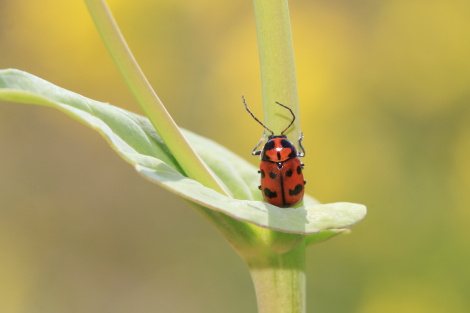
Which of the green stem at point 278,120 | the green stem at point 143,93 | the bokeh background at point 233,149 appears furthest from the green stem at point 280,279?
the bokeh background at point 233,149

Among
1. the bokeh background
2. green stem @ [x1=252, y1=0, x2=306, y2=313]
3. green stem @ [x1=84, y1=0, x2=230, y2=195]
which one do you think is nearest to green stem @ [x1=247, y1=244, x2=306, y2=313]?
green stem @ [x1=252, y1=0, x2=306, y2=313]

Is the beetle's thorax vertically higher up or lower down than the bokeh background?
lower down

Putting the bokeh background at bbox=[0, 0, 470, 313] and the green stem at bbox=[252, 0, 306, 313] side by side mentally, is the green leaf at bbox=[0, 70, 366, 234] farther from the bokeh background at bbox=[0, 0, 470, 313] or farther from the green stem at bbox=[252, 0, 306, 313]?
the bokeh background at bbox=[0, 0, 470, 313]

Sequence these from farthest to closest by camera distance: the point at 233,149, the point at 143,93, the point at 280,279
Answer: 1. the point at 233,149
2. the point at 280,279
3. the point at 143,93

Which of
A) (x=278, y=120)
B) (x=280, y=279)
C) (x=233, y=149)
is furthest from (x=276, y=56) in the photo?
(x=233, y=149)

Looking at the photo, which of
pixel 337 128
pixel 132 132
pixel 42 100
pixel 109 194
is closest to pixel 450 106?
pixel 337 128

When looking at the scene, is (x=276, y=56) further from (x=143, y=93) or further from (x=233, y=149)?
(x=233, y=149)
